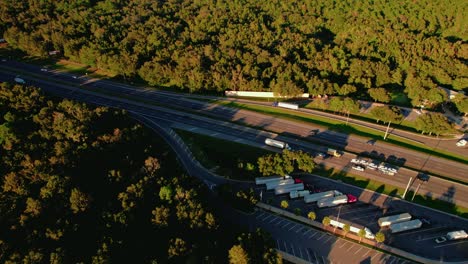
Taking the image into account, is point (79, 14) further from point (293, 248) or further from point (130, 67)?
point (293, 248)

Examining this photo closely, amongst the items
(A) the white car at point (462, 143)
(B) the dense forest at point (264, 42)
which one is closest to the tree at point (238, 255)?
(B) the dense forest at point (264, 42)

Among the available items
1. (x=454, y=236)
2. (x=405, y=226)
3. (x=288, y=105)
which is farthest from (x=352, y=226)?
(x=288, y=105)

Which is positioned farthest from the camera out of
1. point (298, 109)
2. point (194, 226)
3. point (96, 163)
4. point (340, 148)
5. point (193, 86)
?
point (193, 86)

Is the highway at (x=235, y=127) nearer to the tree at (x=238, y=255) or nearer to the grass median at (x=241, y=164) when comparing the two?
the grass median at (x=241, y=164)

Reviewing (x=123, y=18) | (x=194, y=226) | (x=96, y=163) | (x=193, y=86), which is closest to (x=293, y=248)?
(x=194, y=226)

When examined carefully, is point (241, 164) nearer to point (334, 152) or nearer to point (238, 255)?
point (334, 152)

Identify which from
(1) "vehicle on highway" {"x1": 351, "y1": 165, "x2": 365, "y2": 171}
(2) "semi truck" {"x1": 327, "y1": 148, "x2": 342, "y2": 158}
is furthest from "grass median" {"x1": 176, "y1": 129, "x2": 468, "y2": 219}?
(2) "semi truck" {"x1": 327, "y1": 148, "x2": 342, "y2": 158}

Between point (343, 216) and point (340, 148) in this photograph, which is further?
point (340, 148)
